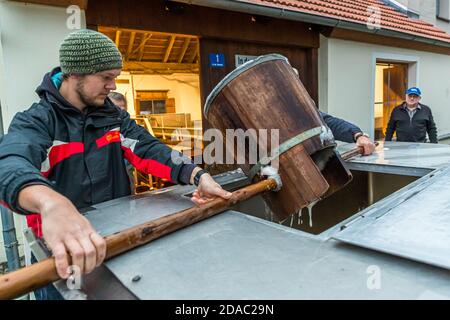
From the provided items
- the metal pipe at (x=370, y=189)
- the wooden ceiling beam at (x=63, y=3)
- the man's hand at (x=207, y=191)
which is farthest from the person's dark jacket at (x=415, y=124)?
the man's hand at (x=207, y=191)

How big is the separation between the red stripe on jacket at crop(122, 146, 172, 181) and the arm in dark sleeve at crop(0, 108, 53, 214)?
1.48 feet

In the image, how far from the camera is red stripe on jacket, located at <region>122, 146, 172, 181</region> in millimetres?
1891

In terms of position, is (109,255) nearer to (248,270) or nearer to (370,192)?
(248,270)

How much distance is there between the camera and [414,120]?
19.4 feet

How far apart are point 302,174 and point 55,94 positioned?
1312mm

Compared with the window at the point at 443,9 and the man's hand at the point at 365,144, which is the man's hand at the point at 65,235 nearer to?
the man's hand at the point at 365,144

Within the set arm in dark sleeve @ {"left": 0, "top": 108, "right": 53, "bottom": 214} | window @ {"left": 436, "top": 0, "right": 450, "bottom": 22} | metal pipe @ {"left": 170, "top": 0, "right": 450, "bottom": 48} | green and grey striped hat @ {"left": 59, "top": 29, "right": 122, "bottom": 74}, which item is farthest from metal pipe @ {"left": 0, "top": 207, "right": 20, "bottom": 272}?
window @ {"left": 436, "top": 0, "right": 450, "bottom": 22}

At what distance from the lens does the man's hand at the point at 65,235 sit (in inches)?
37.6

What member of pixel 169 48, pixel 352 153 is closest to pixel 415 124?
pixel 352 153

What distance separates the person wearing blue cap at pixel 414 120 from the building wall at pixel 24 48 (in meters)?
5.30

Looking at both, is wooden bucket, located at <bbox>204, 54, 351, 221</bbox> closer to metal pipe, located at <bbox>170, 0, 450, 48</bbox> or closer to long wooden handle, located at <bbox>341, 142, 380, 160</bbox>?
long wooden handle, located at <bbox>341, 142, 380, 160</bbox>

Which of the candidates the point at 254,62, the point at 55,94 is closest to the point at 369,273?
the point at 254,62

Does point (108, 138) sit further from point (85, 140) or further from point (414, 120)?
point (414, 120)
